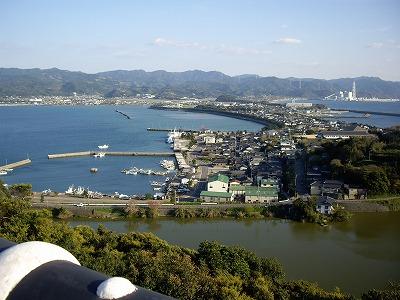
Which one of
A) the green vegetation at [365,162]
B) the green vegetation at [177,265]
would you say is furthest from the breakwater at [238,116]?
the green vegetation at [177,265]

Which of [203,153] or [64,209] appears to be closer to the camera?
[64,209]

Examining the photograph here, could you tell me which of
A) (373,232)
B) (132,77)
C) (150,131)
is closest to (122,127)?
(150,131)

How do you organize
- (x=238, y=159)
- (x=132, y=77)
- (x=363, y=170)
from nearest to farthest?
(x=363, y=170), (x=238, y=159), (x=132, y=77)

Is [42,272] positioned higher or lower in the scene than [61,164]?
higher

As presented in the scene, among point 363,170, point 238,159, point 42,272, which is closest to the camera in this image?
point 42,272

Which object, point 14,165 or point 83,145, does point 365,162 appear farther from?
point 83,145

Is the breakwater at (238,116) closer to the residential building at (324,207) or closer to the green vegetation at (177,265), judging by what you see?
the residential building at (324,207)

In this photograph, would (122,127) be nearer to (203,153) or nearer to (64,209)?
(203,153)

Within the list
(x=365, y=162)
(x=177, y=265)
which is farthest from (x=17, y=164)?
(x=177, y=265)
